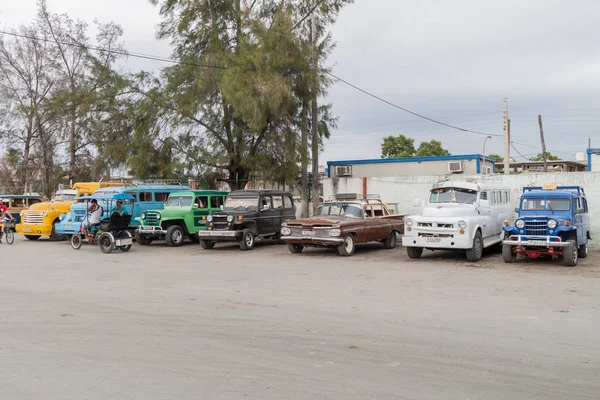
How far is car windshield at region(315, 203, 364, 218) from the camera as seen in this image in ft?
56.5

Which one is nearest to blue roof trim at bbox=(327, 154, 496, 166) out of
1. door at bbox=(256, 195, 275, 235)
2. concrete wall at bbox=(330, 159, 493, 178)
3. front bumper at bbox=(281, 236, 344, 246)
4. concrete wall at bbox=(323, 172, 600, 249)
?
concrete wall at bbox=(330, 159, 493, 178)

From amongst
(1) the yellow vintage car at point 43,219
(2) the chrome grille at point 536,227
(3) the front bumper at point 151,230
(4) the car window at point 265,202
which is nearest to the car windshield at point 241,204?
(4) the car window at point 265,202

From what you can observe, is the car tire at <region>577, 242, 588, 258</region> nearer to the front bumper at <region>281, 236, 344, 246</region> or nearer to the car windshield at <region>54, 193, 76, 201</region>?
the front bumper at <region>281, 236, 344, 246</region>

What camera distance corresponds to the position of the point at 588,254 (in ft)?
54.4

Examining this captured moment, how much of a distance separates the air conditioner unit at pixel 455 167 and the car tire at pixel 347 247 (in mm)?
11000

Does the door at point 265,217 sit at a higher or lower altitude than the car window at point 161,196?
lower

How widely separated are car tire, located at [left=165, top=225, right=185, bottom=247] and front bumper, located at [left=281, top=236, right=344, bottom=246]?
16.6 ft

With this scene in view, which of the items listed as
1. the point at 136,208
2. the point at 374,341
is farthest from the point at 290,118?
the point at 374,341

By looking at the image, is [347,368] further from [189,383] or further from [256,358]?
[189,383]

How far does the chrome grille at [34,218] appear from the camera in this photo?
886 inches

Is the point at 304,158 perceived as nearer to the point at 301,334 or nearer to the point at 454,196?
the point at 454,196

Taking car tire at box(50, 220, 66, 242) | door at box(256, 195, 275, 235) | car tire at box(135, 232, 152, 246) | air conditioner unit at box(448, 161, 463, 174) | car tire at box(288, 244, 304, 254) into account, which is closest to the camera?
car tire at box(288, 244, 304, 254)

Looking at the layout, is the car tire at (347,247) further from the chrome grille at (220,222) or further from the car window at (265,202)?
the chrome grille at (220,222)

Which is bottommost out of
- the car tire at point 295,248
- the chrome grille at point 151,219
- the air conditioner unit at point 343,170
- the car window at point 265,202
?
the car tire at point 295,248
